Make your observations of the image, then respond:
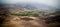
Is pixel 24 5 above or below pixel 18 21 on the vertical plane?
above

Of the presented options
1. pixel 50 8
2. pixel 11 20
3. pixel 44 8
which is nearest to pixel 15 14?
pixel 11 20

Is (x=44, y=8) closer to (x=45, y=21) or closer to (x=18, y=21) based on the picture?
(x=45, y=21)

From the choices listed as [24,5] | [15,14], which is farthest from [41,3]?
[15,14]

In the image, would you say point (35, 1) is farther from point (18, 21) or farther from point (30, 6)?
point (18, 21)

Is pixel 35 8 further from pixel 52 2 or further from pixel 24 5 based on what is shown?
pixel 52 2

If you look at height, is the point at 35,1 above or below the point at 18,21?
above

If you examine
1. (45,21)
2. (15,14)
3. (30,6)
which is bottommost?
(45,21)

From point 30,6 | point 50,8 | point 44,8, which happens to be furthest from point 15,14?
point 50,8
